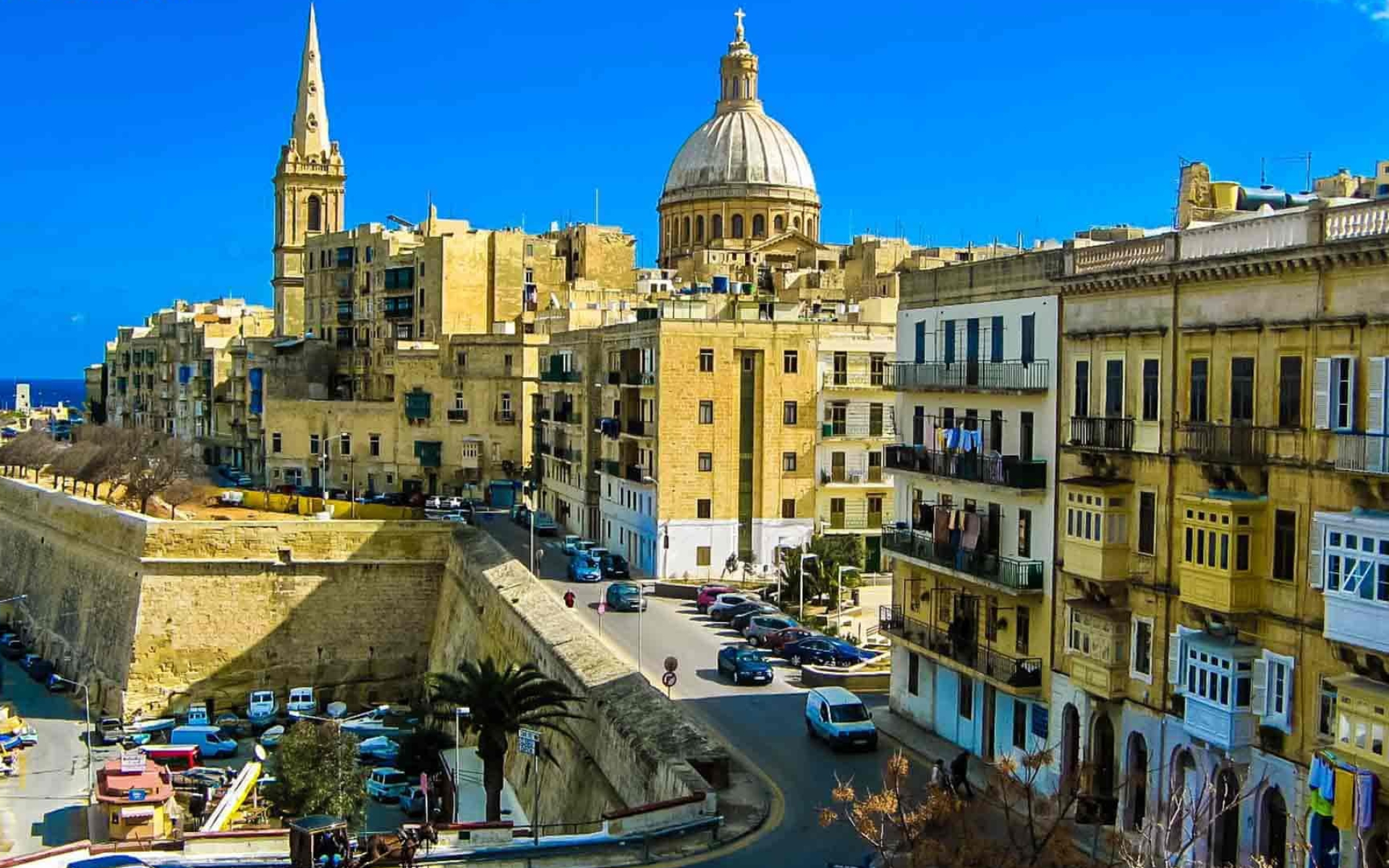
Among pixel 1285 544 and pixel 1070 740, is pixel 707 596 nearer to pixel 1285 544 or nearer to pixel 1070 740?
pixel 1070 740

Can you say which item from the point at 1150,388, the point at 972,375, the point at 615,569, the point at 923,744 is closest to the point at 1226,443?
the point at 1150,388

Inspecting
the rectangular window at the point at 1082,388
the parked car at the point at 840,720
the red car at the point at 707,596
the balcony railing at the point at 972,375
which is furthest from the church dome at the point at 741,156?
the rectangular window at the point at 1082,388

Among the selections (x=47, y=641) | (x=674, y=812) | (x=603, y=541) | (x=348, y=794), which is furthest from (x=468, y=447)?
(x=674, y=812)

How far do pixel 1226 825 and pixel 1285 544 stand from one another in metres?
3.75

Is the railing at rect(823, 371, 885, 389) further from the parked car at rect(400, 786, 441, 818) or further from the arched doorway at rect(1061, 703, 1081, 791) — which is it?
the arched doorway at rect(1061, 703, 1081, 791)

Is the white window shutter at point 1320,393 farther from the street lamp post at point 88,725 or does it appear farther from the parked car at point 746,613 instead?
the street lamp post at point 88,725

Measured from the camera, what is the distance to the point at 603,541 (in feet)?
169

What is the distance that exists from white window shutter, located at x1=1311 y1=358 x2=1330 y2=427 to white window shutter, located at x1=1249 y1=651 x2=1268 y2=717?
9.38ft

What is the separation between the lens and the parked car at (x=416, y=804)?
31.0 metres

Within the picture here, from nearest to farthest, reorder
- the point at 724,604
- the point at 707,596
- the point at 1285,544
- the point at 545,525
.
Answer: the point at 1285,544 < the point at 724,604 < the point at 707,596 < the point at 545,525

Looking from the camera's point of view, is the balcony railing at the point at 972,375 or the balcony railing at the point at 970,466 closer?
the balcony railing at the point at 970,466

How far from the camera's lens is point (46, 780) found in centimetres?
3734

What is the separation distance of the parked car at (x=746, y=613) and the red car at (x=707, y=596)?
1.06 metres

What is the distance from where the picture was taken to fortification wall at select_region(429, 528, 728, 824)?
2344 centimetres
